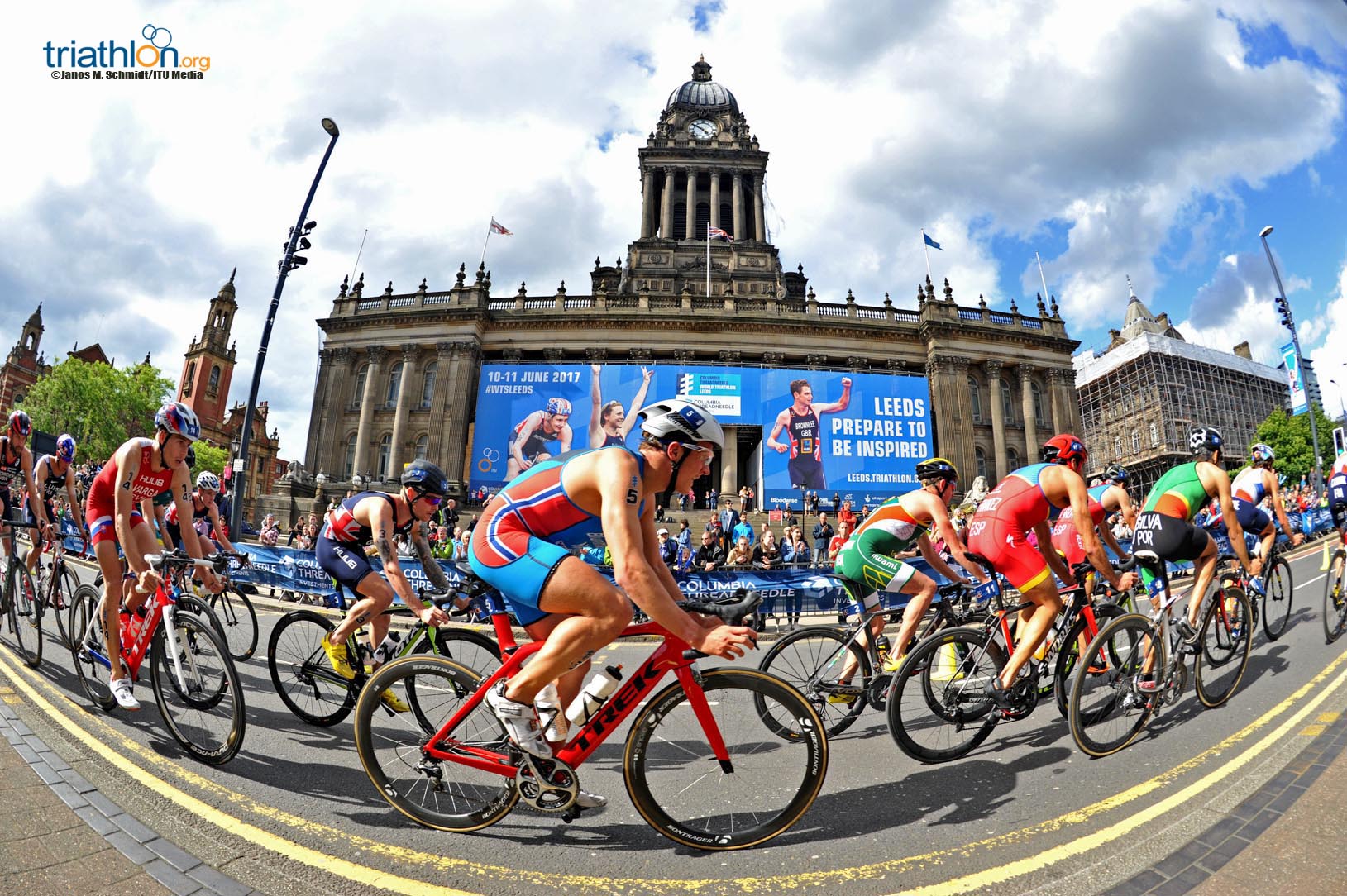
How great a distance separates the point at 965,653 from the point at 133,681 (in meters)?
5.89

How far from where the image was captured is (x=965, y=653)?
4.07m

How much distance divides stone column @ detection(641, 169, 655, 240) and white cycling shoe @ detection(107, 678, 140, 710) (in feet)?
180

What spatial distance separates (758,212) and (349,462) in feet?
135

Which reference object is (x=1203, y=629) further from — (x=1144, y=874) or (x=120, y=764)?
(x=120, y=764)

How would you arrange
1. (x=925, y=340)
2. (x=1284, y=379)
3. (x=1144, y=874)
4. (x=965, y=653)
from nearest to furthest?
(x=1144, y=874) → (x=965, y=653) → (x=925, y=340) → (x=1284, y=379)

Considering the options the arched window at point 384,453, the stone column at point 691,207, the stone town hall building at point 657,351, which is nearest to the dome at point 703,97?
the stone column at point 691,207

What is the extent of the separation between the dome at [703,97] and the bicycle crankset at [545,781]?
71378 mm

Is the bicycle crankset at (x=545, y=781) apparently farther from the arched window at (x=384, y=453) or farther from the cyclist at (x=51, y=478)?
the arched window at (x=384, y=453)

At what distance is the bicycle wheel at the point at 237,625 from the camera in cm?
661

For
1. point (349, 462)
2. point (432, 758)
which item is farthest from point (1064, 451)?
point (349, 462)

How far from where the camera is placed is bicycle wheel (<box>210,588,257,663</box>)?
6.61 meters

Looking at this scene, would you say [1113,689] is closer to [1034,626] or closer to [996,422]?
[1034,626]

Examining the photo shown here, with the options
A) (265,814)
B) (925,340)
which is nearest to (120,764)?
(265,814)

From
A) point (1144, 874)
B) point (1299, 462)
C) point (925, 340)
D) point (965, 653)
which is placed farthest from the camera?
point (1299, 462)
